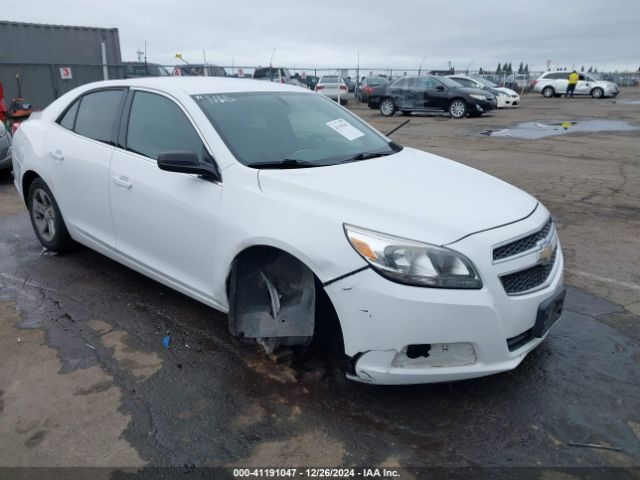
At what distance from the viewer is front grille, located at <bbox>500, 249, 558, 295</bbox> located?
8.61 feet

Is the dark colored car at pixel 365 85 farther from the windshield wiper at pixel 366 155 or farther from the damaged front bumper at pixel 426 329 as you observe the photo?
the damaged front bumper at pixel 426 329

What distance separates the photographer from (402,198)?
2844mm

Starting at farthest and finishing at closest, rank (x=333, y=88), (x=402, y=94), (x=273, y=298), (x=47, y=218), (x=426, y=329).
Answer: (x=333, y=88) < (x=402, y=94) < (x=47, y=218) < (x=273, y=298) < (x=426, y=329)

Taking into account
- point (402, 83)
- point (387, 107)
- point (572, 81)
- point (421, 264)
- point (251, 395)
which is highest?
point (402, 83)

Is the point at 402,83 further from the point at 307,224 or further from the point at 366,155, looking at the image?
the point at 307,224

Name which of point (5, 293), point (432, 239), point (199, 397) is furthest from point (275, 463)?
point (5, 293)

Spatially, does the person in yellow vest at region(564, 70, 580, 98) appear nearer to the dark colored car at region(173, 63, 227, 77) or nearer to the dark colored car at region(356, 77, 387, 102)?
the dark colored car at region(356, 77, 387, 102)

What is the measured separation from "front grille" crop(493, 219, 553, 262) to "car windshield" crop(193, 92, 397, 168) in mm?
1212

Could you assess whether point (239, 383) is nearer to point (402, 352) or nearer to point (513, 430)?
point (402, 352)

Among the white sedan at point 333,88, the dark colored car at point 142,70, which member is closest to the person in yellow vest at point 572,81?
the white sedan at point 333,88

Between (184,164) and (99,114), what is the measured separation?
1.57 m

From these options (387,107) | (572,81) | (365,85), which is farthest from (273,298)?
(572,81)

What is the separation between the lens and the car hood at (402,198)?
2.62 metres

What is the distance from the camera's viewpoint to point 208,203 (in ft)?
10.4
